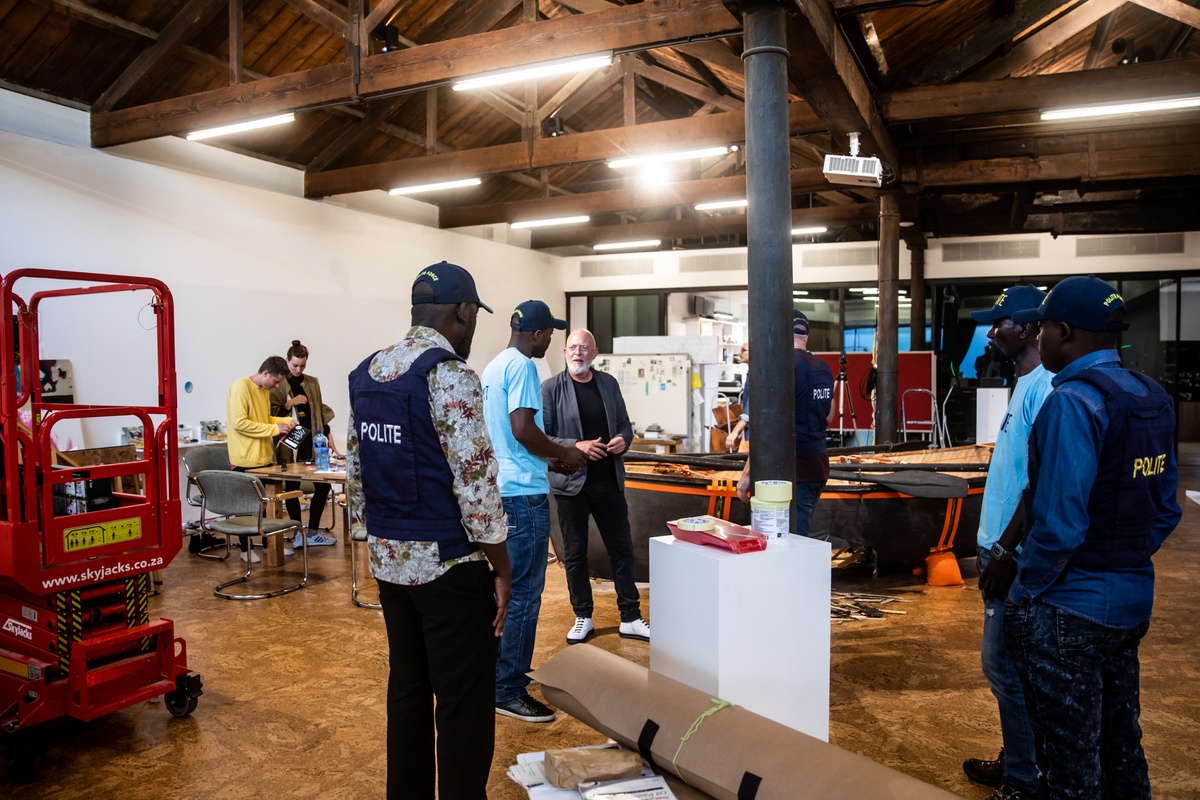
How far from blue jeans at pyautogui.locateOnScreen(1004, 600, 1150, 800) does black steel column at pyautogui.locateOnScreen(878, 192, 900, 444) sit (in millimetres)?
7332

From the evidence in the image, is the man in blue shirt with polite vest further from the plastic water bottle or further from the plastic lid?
the plastic water bottle

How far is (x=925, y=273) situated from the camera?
1295 centimetres

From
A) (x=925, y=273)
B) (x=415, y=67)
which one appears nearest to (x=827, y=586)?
(x=415, y=67)

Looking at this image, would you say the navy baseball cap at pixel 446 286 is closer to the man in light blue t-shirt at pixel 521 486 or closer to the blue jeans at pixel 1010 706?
the man in light blue t-shirt at pixel 521 486

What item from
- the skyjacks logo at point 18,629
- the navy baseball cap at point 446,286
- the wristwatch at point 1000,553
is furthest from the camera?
the skyjacks logo at point 18,629

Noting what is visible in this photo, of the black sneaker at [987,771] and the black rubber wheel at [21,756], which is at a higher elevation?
the black rubber wheel at [21,756]

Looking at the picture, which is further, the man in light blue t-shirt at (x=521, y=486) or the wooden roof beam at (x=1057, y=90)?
the wooden roof beam at (x=1057, y=90)

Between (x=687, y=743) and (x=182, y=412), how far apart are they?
7.26 m

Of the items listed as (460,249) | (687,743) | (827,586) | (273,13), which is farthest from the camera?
(460,249)

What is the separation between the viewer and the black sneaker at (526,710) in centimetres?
335

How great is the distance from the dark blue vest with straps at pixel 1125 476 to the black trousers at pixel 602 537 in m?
2.51

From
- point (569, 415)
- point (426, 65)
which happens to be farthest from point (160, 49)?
point (569, 415)

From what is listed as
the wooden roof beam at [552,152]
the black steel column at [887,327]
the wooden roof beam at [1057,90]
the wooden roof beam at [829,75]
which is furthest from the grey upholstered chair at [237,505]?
the black steel column at [887,327]

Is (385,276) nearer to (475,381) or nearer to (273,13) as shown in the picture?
(273,13)
